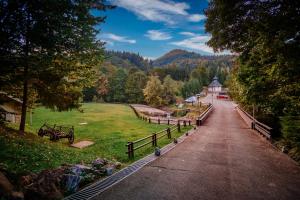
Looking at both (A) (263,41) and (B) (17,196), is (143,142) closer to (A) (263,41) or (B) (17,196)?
(A) (263,41)

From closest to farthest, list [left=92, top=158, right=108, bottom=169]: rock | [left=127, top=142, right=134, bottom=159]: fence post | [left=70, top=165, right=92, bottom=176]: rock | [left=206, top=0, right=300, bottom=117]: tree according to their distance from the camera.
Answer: [left=70, top=165, right=92, bottom=176]: rock < [left=206, top=0, right=300, bottom=117]: tree < [left=92, top=158, right=108, bottom=169]: rock < [left=127, top=142, right=134, bottom=159]: fence post

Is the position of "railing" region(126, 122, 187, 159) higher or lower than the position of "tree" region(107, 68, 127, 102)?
lower

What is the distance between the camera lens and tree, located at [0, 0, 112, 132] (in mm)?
12086

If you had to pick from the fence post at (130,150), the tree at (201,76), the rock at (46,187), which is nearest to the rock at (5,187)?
the rock at (46,187)

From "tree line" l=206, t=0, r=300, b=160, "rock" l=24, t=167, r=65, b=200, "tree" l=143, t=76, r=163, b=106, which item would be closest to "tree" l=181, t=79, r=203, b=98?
"tree" l=143, t=76, r=163, b=106

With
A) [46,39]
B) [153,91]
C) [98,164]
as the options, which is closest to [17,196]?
[98,164]

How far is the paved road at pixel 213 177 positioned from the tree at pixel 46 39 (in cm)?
828

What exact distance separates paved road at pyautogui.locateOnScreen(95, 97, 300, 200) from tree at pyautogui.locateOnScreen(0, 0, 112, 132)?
27.2ft

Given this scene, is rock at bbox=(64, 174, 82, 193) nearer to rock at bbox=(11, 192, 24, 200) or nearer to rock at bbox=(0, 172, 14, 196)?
rock at bbox=(11, 192, 24, 200)

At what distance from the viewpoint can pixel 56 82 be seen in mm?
16016

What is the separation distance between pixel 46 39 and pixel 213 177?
1116 centimetres

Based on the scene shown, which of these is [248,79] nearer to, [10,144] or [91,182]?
[91,182]

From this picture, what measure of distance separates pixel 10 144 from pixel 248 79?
15.5 meters

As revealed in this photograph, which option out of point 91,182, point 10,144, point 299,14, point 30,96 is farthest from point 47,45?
point 299,14
